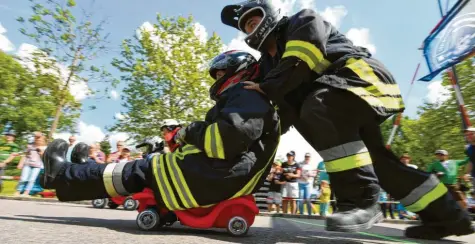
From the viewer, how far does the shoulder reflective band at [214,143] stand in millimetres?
2264

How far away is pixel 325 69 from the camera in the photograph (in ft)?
7.47

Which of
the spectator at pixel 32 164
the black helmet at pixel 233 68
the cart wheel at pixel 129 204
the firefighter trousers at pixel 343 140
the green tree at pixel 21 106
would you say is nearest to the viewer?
the firefighter trousers at pixel 343 140

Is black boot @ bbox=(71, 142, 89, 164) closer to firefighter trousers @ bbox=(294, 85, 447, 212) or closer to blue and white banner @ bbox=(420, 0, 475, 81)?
firefighter trousers @ bbox=(294, 85, 447, 212)

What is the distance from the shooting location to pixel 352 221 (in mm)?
1952

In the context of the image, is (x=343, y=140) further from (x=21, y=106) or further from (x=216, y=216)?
(x=21, y=106)

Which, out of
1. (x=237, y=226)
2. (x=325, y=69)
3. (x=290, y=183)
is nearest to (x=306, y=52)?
(x=325, y=69)

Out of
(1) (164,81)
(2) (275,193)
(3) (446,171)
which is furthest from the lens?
(1) (164,81)

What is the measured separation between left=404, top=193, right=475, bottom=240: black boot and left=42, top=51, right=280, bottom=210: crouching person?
3.46ft

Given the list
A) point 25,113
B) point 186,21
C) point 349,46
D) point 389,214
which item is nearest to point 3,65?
point 25,113

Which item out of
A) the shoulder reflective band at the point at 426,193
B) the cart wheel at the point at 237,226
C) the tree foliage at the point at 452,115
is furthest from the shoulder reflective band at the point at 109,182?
the tree foliage at the point at 452,115

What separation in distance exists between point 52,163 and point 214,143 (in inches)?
44.1

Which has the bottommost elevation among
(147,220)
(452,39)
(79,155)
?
(147,220)

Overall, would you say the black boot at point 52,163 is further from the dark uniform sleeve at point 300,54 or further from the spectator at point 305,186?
the spectator at point 305,186

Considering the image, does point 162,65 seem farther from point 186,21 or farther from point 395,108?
point 395,108
